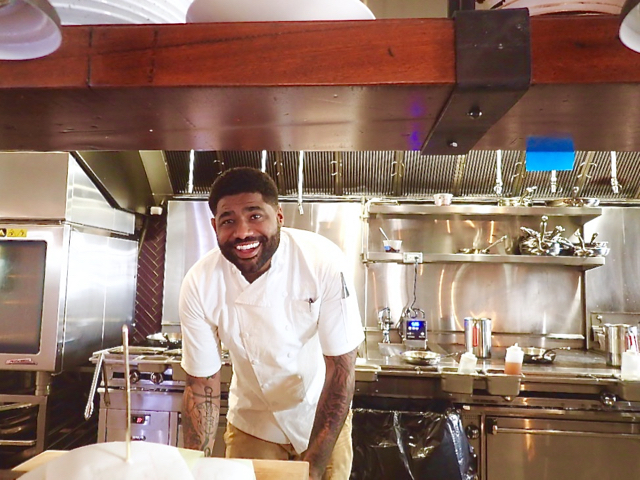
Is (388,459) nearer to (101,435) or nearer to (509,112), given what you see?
(101,435)

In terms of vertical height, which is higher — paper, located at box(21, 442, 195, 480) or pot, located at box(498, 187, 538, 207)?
pot, located at box(498, 187, 538, 207)

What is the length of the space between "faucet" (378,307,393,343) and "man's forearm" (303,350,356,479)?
2305 mm

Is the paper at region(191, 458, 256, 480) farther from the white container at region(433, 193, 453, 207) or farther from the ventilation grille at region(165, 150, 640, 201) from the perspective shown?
the ventilation grille at region(165, 150, 640, 201)

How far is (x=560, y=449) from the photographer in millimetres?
2891

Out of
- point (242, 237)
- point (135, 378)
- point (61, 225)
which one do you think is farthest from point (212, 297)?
Answer: point (61, 225)

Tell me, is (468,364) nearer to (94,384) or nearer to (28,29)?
(94,384)

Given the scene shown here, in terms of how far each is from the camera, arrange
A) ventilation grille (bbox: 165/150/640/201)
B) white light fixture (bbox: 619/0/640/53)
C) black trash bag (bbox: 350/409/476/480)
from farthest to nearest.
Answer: ventilation grille (bbox: 165/150/640/201), black trash bag (bbox: 350/409/476/480), white light fixture (bbox: 619/0/640/53)

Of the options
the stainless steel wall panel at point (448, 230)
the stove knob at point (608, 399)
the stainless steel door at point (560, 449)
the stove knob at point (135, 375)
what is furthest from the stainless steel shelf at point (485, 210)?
the stove knob at point (135, 375)

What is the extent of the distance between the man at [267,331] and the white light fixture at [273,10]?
1.09 meters

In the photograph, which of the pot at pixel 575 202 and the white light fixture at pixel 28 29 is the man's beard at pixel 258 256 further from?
the pot at pixel 575 202

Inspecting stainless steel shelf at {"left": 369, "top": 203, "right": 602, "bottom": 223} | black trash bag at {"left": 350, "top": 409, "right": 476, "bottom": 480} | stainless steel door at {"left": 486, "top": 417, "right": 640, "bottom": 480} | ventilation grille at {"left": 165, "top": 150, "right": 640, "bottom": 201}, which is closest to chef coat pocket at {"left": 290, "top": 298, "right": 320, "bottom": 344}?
A: black trash bag at {"left": 350, "top": 409, "right": 476, "bottom": 480}

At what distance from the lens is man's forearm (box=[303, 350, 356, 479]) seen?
156 cm

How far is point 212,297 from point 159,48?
4.78ft

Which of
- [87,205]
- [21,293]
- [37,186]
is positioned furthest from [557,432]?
[37,186]
